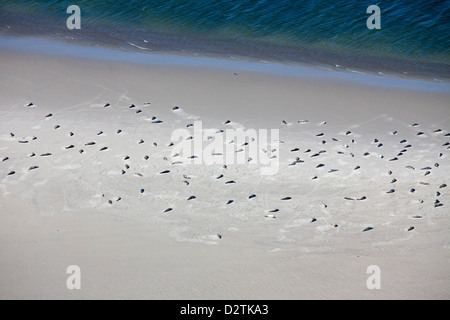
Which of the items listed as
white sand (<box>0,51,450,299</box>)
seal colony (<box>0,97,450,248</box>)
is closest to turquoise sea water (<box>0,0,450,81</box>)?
white sand (<box>0,51,450,299</box>)

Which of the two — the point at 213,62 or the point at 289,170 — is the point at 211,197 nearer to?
the point at 289,170

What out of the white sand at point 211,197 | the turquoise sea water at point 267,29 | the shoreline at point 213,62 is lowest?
the white sand at point 211,197

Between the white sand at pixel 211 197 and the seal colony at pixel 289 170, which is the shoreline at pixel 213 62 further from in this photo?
the seal colony at pixel 289 170

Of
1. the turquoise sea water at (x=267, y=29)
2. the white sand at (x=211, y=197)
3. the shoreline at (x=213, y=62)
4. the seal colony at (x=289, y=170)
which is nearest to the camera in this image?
the white sand at (x=211, y=197)

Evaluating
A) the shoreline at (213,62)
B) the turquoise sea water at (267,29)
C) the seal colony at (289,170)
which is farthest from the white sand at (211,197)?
the turquoise sea water at (267,29)

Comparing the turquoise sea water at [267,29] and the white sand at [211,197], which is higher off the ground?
the turquoise sea water at [267,29]

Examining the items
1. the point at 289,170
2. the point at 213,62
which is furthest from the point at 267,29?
the point at 289,170

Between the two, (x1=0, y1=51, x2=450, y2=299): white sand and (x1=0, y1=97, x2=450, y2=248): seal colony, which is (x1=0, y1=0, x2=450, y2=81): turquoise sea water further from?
(x1=0, y1=97, x2=450, y2=248): seal colony
